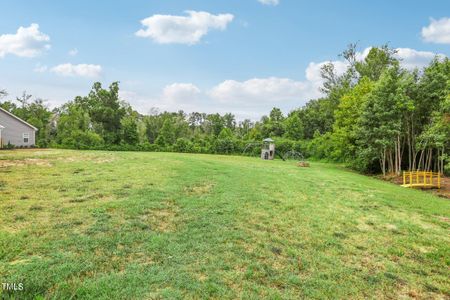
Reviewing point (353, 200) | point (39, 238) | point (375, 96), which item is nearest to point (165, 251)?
point (39, 238)

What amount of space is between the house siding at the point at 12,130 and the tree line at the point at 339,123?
59.3 inches

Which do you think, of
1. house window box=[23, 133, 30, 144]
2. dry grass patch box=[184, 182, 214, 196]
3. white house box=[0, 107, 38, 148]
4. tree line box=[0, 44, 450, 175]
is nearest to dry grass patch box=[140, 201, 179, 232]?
dry grass patch box=[184, 182, 214, 196]

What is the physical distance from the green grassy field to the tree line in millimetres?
8725

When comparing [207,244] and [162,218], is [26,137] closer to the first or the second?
[162,218]

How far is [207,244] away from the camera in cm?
366

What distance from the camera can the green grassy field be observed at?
2.67 meters

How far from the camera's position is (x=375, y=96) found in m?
14.6

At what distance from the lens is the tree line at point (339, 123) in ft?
45.5

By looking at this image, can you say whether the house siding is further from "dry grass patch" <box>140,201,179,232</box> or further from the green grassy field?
"dry grass patch" <box>140,201,179,232</box>

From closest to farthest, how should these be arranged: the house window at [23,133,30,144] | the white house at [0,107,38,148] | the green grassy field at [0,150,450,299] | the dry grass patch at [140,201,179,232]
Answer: the green grassy field at [0,150,450,299]
the dry grass patch at [140,201,179,232]
the white house at [0,107,38,148]
the house window at [23,133,30,144]

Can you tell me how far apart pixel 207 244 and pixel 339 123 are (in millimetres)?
16335

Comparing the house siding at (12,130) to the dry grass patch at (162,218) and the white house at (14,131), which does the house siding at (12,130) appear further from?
the dry grass patch at (162,218)

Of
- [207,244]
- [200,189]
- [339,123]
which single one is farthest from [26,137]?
[207,244]

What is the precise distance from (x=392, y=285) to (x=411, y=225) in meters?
2.99
